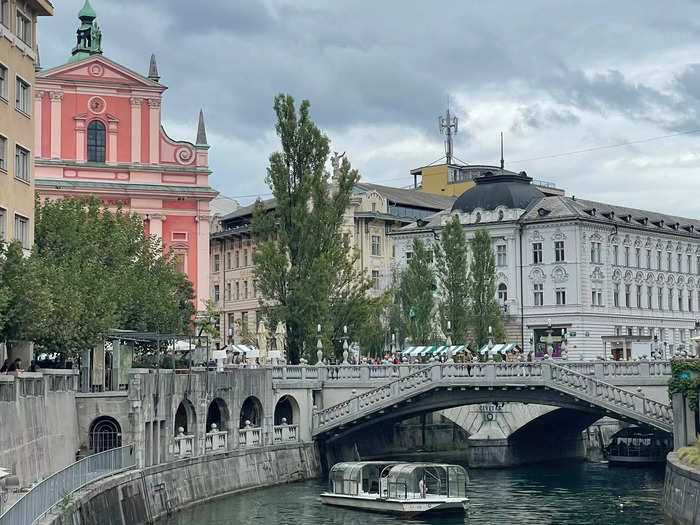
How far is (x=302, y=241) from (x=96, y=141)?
86.0ft

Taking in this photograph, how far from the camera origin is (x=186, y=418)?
6875 centimetres

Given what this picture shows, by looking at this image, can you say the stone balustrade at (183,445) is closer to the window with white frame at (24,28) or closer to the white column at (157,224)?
the window with white frame at (24,28)

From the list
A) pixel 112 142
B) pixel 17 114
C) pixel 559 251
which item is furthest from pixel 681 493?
pixel 559 251

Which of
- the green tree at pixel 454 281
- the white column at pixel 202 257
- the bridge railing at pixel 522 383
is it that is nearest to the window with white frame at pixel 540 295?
the green tree at pixel 454 281

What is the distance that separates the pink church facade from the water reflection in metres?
34.0

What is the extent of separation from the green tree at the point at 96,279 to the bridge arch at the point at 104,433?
126 inches

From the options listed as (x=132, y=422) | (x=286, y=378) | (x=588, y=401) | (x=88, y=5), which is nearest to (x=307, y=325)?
(x=286, y=378)

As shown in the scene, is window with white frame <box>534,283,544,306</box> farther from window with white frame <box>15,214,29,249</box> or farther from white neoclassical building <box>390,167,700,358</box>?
window with white frame <box>15,214,29,249</box>

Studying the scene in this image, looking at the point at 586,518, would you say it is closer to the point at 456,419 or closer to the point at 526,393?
the point at 526,393

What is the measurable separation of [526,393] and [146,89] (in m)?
42.1

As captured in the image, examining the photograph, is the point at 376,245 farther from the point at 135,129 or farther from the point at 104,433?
A: the point at 104,433

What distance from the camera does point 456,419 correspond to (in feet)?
293

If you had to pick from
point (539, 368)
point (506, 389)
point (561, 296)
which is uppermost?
point (561, 296)

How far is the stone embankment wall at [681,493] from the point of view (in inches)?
1983
